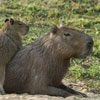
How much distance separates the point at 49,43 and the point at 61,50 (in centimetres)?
24

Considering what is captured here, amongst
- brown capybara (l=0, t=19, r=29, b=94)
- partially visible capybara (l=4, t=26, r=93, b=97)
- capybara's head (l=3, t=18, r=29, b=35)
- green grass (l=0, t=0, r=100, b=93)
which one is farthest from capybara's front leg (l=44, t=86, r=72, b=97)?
green grass (l=0, t=0, r=100, b=93)

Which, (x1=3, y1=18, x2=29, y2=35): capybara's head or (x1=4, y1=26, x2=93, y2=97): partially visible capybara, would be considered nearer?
(x1=4, y1=26, x2=93, y2=97): partially visible capybara

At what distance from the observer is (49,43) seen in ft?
21.8

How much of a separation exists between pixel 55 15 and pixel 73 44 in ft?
23.2

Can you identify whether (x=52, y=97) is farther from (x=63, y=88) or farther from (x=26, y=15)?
(x=26, y=15)

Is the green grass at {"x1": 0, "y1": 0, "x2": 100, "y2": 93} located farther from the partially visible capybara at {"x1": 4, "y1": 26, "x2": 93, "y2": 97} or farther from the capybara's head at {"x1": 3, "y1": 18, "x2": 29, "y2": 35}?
the partially visible capybara at {"x1": 4, "y1": 26, "x2": 93, "y2": 97}

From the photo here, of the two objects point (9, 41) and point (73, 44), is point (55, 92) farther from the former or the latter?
point (9, 41)

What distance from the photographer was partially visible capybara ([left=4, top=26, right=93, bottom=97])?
653cm

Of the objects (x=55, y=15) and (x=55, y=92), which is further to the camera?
(x=55, y=15)

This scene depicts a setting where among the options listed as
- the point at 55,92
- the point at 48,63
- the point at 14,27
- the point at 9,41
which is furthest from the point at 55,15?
the point at 55,92

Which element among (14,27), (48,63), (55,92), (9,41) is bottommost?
(55,92)

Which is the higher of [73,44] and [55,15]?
[73,44]

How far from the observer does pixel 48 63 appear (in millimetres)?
6613

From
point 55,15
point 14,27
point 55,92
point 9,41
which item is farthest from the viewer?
point 55,15
